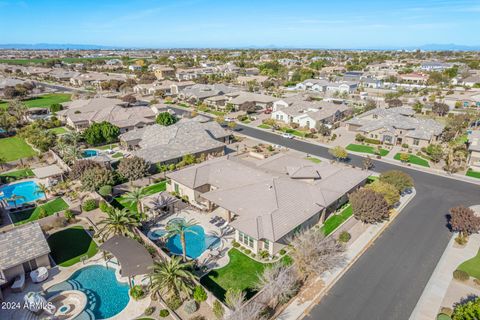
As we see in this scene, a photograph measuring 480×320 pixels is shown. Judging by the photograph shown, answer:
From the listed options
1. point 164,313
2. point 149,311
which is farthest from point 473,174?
point 149,311

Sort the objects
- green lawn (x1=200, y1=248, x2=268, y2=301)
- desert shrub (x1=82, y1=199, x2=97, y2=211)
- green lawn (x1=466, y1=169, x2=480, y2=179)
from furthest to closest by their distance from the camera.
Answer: green lawn (x1=466, y1=169, x2=480, y2=179)
desert shrub (x1=82, y1=199, x2=97, y2=211)
green lawn (x1=200, y1=248, x2=268, y2=301)

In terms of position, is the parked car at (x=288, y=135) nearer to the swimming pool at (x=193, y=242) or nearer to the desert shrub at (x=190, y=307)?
the swimming pool at (x=193, y=242)

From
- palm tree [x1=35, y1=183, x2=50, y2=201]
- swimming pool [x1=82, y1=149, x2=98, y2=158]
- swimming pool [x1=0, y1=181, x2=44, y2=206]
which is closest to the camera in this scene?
palm tree [x1=35, y1=183, x2=50, y2=201]

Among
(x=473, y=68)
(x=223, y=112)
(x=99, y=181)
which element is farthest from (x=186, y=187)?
(x=473, y=68)

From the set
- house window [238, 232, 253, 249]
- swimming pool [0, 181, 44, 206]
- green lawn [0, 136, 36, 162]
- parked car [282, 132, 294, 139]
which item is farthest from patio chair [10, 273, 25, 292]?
parked car [282, 132, 294, 139]

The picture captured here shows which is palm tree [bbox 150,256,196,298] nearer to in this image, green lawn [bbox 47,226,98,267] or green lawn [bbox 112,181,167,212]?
green lawn [bbox 47,226,98,267]

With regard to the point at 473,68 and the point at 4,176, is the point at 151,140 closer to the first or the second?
the point at 4,176

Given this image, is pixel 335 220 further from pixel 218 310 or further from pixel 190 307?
pixel 190 307
